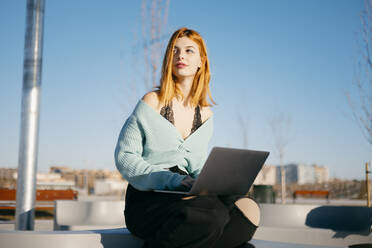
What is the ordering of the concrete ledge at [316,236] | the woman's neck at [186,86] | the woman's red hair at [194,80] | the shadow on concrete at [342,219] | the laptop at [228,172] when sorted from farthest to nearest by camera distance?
1. the shadow on concrete at [342,219]
2. the concrete ledge at [316,236]
3. the woman's neck at [186,86]
4. the woman's red hair at [194,80]
5. the laptop at [228,172]

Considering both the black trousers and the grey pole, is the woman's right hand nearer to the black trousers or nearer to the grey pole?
the black trousers

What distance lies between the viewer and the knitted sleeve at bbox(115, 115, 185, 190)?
1.76 metres

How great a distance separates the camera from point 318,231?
4.11m

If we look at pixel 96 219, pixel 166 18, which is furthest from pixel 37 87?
pixel 166 18

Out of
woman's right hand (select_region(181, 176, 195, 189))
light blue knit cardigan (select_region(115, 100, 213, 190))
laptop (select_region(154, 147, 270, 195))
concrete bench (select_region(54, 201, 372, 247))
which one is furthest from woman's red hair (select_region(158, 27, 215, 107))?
concrete bench (select_region(54, 201, 372, 247))

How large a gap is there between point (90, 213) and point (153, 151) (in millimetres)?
3247

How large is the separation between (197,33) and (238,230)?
47.0 inches

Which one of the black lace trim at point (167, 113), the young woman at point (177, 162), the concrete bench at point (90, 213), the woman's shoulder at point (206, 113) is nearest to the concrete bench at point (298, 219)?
the concrete bench at point (90, 213)

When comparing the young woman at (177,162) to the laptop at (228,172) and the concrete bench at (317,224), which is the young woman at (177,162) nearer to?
the laptop at (228,172)

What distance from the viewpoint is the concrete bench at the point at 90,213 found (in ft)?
15.6

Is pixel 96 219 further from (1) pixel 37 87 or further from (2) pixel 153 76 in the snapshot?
(2) pixel 153 76

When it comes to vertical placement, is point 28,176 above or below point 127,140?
below

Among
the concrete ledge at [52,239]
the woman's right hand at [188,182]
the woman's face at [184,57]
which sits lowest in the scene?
the concrete ledge at [52,239]

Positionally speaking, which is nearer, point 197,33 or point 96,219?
point 197,33
